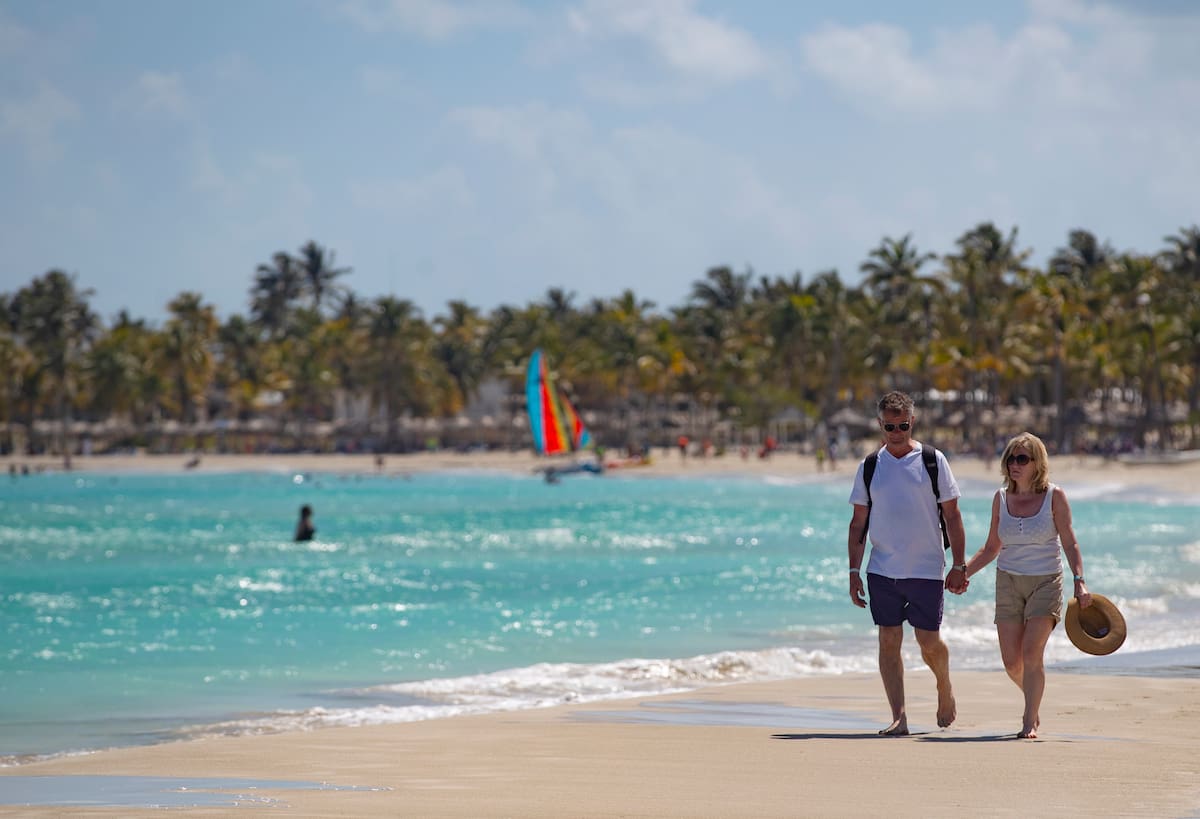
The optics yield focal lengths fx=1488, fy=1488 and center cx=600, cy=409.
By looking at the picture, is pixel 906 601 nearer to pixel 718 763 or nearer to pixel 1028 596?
pixel 1028 596

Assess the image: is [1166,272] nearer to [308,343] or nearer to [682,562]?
[308,343]

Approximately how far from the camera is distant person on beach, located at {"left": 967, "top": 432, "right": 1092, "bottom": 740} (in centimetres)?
715

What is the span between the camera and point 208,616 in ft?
58.2

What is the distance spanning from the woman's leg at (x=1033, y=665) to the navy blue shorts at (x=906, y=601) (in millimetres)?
434

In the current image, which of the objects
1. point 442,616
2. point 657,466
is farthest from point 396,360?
point 442,616

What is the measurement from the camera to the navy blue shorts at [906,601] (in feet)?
23.7

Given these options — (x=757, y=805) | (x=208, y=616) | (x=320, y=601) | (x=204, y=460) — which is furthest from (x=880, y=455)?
(x=204, y=460)

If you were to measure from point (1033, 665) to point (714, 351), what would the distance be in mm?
92660

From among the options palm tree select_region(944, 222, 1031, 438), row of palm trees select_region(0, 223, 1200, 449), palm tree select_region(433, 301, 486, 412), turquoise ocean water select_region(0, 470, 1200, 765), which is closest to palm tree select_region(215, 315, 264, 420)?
row of palm trees select_region(0, 223, 1200, 449)

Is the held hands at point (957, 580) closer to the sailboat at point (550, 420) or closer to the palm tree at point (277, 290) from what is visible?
the sailboat at point (550, 420)

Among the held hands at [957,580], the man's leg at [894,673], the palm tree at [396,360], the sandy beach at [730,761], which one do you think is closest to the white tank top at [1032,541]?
the held hands at [957,580]

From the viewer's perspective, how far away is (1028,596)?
7.22 meters

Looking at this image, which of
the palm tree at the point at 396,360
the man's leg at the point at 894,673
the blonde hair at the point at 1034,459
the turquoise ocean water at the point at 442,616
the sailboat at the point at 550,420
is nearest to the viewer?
the blonde hair at the point at 1034,459

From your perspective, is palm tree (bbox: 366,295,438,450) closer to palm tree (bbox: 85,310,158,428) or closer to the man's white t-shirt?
palm tree (bbox: 85,310,158,428)
